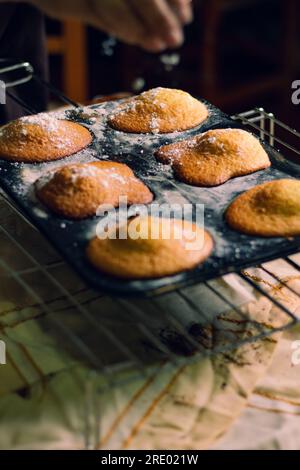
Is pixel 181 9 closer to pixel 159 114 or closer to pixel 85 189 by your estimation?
pixel 85 189

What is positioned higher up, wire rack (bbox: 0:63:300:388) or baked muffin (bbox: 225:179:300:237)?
baked muffin (bbox: 225:179:300:237)

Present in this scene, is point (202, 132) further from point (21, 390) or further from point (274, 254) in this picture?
point (21, 390)

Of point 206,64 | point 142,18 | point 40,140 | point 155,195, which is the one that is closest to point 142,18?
point 142,18

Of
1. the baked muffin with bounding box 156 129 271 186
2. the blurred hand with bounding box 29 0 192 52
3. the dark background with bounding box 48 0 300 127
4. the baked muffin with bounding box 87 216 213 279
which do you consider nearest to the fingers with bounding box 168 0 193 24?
the blurred hand with bounding box 29 0 192 52

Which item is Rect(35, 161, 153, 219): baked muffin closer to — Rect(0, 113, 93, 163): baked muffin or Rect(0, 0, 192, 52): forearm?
Rect(0, 113, 93, 163): baked muffin

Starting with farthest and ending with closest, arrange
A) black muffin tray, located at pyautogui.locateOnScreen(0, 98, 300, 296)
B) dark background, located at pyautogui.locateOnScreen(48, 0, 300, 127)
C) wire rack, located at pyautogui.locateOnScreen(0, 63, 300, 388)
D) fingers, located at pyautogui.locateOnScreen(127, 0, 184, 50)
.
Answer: dark background, located at pyautogui.locateOnScreen(48, 0, 300, 127) < wire rack, located at pyautogui.locateOnScreen(0, 63, 300, 388) < black muffin tray, located at pyautogui.locateOnScreen(0, 98, 300, 296) < fingers, located at pyautogui.locateOnScreen(127, 0, 184, 50)

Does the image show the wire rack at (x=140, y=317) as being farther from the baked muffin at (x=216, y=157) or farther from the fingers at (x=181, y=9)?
the fingers at (x=181, y=9)

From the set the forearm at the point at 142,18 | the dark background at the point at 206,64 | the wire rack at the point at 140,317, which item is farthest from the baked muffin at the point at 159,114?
the dark background at the point at 206,64
